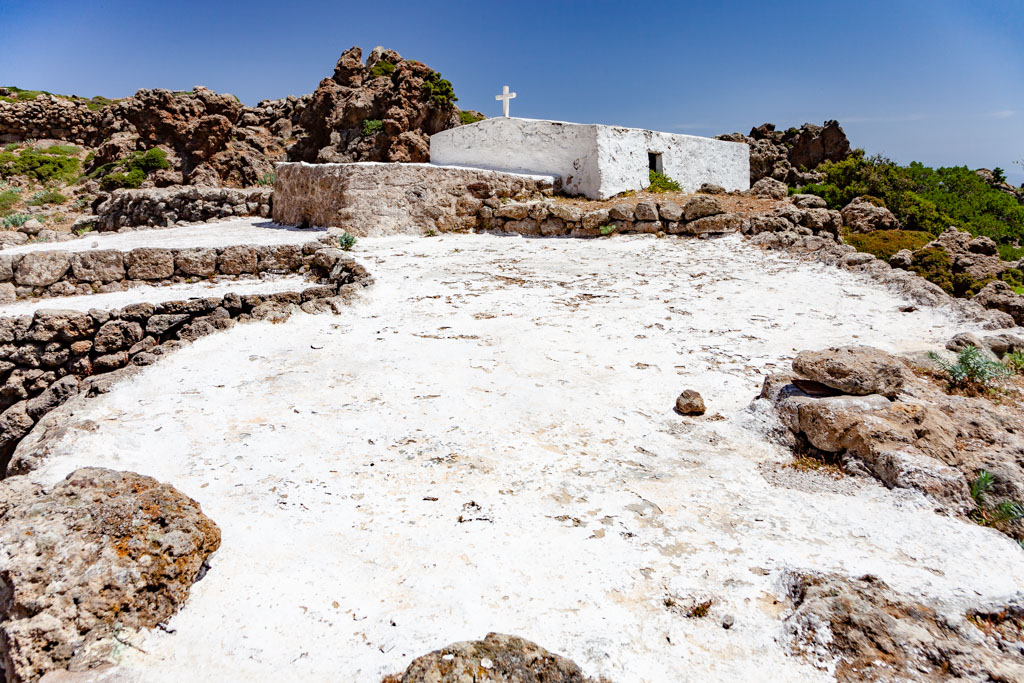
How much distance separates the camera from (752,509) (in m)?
3.52

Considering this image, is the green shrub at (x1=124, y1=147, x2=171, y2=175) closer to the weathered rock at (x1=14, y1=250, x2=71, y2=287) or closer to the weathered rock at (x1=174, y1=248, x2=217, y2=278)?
the weathered rock at (x1=14, y1=250, x2=71, y2=287)

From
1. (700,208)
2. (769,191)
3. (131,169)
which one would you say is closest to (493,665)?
(700,208)

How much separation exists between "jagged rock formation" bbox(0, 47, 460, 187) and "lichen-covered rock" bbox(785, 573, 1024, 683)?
2261cm

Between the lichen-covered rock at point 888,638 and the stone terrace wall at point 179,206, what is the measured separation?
530 inches

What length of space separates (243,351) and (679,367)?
15.9 ft

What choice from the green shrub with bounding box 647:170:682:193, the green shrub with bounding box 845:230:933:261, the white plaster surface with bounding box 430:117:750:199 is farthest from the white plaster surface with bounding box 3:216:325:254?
the green shrub with bounding box 845:230:933:261

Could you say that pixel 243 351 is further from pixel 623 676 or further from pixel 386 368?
pixel 623 676

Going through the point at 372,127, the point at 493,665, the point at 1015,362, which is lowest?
the point at 493,665

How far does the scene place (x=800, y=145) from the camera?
31.7 meters

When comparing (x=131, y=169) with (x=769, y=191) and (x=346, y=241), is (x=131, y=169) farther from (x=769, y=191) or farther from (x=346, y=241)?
(x=769, y=191)

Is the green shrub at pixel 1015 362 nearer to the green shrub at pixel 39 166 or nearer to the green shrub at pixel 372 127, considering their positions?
the green shrub at pixel 372 127

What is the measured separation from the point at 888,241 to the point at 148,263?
39.9ft

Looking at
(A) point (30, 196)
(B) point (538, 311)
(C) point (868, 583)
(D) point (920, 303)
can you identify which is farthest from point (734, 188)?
(A) point (30, 196)

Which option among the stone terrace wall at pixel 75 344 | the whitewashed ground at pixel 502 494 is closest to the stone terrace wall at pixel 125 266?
the stone terrace wall at pixel 75 344
